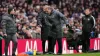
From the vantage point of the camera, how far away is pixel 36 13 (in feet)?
93.9

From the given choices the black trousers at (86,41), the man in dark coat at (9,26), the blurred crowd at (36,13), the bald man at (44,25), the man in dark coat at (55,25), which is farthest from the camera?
the blurred crowd at (36,13)

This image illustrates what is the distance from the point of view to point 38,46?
928 inches

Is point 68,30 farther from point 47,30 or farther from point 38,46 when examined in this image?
point 47,30

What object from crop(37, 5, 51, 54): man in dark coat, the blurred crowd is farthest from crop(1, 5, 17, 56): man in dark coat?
crop(37, 5, 51, 54): man in dark coat

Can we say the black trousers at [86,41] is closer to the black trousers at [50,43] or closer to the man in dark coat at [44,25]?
the black trousers at [50,43]

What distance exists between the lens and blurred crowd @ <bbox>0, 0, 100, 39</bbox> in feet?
79.0

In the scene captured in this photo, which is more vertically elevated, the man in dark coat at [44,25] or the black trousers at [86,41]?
the man in dark coat at [44,25]

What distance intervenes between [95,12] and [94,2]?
2028mm

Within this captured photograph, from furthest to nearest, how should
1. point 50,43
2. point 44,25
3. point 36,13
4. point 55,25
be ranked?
point 36,13
point 44,25
point 50,43
point 55,25

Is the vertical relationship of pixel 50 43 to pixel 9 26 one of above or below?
below

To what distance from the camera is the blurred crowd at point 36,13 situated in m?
24.1

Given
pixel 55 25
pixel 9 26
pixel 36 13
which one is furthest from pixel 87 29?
pixel 36 13

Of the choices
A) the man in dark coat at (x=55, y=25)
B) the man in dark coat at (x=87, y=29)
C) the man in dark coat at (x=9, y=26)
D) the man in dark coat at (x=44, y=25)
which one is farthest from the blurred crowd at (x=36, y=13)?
the man in dark coat at (x=87, y=29)

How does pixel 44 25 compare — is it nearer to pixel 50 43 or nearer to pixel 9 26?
pixel 50 43
